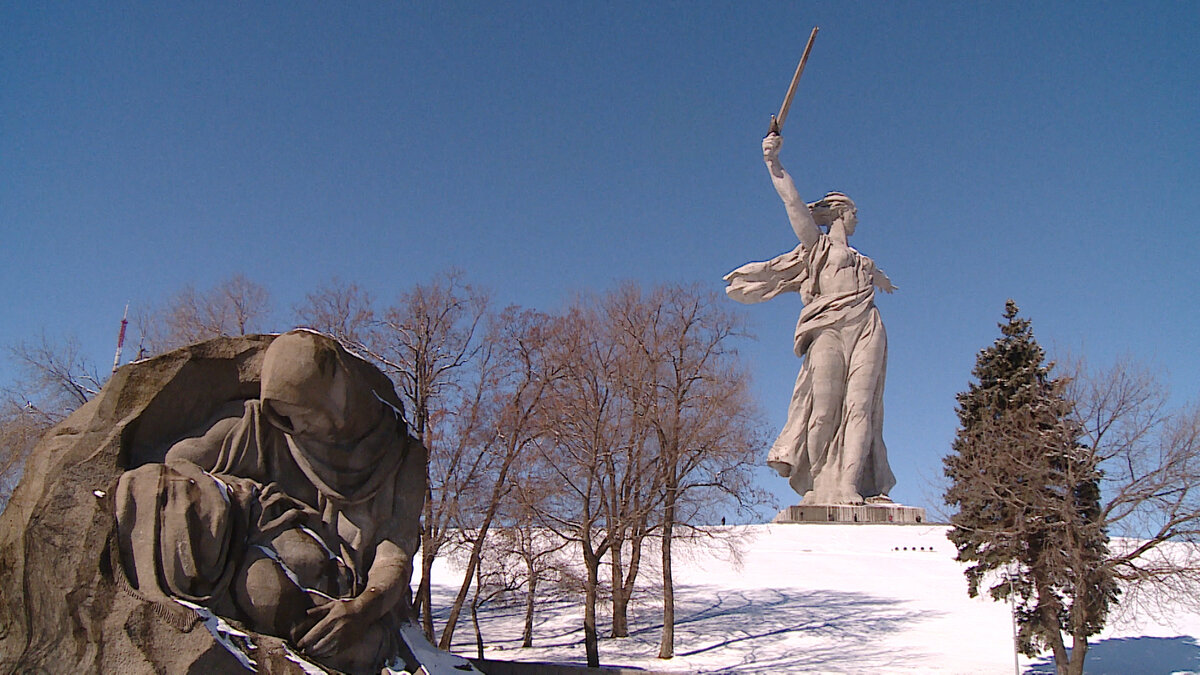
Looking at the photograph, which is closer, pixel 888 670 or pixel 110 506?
pixel 110 506

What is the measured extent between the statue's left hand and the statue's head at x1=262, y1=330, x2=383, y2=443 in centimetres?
91

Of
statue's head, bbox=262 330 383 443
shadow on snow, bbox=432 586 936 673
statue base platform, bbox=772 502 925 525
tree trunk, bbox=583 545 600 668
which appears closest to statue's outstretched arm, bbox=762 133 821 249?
statue base platform, bbox=772 502 925 525

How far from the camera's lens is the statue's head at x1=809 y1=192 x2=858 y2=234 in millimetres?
26562

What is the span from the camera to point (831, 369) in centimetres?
2486

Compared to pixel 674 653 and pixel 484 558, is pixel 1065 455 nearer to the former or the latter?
pixel 674 653

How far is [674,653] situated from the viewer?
14.0m

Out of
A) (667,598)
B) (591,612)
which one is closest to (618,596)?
(667,598)

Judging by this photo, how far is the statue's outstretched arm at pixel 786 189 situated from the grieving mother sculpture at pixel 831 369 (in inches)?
1.2

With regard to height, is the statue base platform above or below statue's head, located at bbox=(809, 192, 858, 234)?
below

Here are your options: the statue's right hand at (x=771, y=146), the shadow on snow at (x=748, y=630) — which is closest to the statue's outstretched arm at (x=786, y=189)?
the statue's right hand at (x=771, y=146)

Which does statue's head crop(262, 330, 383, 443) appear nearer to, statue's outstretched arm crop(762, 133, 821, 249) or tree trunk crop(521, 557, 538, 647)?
tree trunk crop(521, 557, 538, 647)

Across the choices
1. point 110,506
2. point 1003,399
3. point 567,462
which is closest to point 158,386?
point 110,506

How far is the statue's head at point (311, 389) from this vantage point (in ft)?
14.6

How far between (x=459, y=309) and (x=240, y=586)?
34.8 feet
